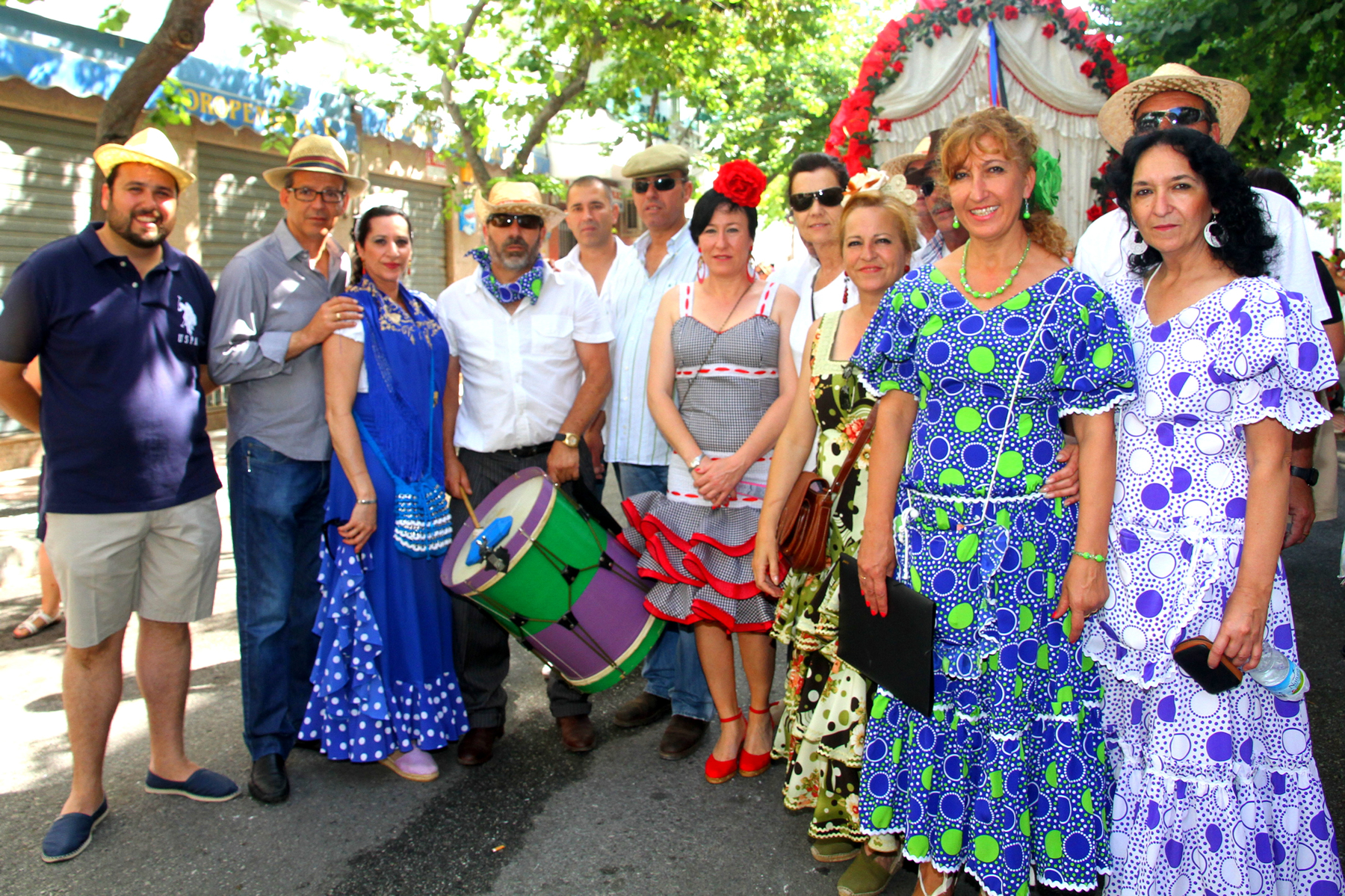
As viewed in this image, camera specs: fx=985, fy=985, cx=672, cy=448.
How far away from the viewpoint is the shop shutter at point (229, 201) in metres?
11.0

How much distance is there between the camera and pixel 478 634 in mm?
3852

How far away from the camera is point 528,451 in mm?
3930

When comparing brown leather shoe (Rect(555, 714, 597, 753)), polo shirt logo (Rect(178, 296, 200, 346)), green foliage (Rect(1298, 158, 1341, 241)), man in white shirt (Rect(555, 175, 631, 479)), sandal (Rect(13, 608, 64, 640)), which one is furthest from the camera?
green foliage (Rect(1298, 158, 1341, 241))

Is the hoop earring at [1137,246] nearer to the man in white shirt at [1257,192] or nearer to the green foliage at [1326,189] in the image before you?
the man in white shirt at [1257,192]

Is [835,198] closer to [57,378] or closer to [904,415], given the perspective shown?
[904,415]

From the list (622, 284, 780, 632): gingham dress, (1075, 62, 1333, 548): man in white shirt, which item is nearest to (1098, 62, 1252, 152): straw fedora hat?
(1075, 62, 1333, 548): man in white shirt

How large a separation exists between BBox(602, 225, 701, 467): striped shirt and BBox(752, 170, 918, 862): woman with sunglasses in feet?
3.29

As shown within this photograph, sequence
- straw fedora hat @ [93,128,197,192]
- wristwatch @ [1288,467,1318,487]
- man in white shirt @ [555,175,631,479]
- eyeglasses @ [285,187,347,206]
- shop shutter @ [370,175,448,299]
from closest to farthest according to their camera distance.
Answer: wristwatch @ [1288,467,1318,487] → straw fedora hat @ [93,128,197,192] → eyeglasses @ [285,187,347,206] → man in white shirt @ [555,175,631,479] → shop shutter @ [370,175,448,299]

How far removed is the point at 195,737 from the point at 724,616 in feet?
7.42

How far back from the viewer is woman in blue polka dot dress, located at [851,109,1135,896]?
2.41 metres

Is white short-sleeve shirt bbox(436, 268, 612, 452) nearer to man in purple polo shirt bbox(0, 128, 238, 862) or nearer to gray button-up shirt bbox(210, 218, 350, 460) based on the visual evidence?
gray button-up shirt bbox(210, 218, 350, 460)

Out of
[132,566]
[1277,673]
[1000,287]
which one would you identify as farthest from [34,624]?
[1277,673]

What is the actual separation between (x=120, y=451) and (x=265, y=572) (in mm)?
652

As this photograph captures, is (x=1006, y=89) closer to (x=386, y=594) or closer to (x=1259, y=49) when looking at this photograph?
(x=1259, y=49)
